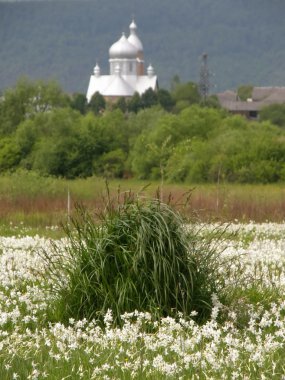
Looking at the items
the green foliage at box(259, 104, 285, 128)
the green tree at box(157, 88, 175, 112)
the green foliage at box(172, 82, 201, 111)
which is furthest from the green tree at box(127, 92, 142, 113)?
the green foliage at box(259, 104, 285, 128)

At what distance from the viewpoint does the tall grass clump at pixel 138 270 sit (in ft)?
33.8

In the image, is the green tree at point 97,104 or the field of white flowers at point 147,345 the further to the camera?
the green tree at point 97,104

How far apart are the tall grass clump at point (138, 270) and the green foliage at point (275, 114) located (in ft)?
468

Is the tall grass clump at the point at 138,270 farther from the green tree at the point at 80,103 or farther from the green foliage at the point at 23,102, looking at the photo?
the green tree at the point at 80,103

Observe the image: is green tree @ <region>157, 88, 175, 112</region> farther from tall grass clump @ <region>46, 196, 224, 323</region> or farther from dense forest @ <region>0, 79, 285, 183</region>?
tall grass clump @ <region>46, 196, 224, 323</region>

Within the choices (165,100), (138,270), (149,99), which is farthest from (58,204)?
(149,99)

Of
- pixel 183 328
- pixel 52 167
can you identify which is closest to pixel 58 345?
pixel 183 328

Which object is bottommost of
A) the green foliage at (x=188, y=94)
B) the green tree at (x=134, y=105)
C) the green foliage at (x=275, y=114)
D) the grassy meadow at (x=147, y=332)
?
the green foliage at (x=275, y=114)

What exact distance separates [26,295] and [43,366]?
128 inches

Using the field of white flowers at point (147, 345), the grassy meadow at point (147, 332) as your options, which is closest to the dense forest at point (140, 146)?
the grassy meadow at point (147, 332)

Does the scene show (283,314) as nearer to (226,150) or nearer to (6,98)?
(226,150)

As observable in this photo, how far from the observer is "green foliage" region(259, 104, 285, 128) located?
157m

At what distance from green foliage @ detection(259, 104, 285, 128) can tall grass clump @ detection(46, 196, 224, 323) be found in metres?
143

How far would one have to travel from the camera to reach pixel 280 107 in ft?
577
